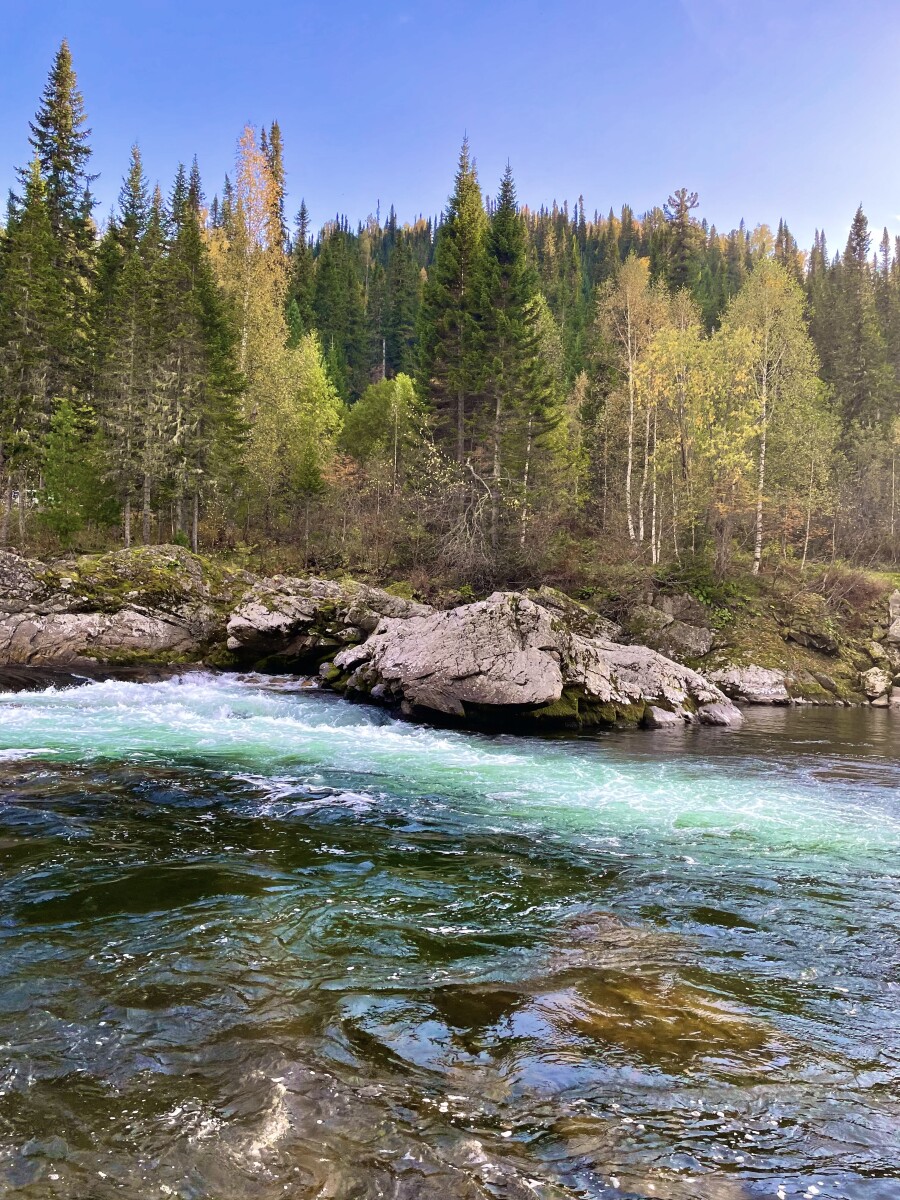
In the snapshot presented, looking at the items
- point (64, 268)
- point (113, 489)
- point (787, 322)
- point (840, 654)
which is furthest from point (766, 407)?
point (64, 268)

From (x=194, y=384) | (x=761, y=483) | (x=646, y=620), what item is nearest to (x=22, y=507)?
(x=194, y=384)

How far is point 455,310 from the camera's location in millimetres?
35375

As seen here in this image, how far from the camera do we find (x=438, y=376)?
35344 millimetres

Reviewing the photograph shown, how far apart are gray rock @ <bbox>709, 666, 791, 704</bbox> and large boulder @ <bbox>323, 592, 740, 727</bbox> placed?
203 inches

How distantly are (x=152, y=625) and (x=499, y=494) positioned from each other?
14.9m

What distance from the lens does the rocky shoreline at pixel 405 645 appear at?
56.9 ft

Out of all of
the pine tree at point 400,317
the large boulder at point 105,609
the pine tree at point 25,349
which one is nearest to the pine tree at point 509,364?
the large boulder at point 105,609

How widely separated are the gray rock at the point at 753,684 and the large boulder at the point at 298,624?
10.9m

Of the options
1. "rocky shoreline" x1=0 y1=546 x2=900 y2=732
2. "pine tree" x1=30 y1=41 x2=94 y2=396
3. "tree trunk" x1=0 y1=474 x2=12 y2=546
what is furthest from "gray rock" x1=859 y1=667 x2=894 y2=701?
"pine tree" x1=30 y1=41 x2=94 y2=396

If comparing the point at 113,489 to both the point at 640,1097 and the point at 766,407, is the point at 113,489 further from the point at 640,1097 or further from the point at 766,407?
the point at 640,1097

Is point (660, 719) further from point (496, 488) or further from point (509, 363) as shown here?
point (509, 363)

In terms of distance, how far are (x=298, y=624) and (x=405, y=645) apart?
18.3 ft

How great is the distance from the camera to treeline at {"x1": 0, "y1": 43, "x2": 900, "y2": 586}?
3042cm

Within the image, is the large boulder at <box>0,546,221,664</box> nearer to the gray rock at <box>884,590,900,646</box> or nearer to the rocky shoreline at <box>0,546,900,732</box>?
the rocky shoreline at <box>0,546,900,732</box>
